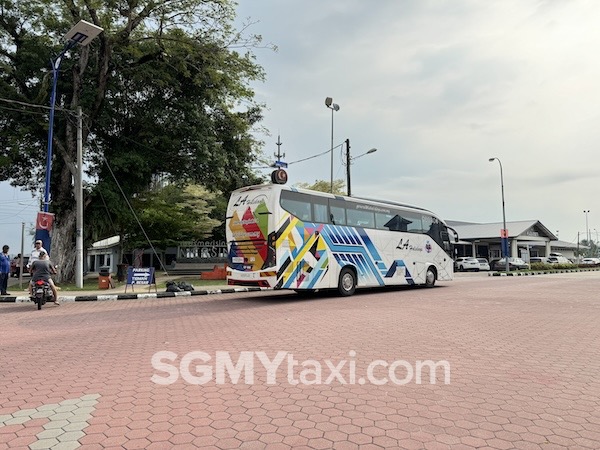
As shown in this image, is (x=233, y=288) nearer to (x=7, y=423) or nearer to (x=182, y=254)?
(x=7, y=423)

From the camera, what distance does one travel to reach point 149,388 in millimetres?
4738

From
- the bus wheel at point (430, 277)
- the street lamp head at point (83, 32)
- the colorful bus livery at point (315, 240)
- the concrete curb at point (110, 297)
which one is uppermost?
the street lamp head at point (83, 32)

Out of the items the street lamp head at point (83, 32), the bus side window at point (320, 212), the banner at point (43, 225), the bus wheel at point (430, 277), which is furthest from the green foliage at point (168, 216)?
the bus wheel at point (430, 277)

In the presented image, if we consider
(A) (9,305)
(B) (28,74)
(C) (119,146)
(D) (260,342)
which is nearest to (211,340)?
(D) (260,342)

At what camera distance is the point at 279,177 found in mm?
13930

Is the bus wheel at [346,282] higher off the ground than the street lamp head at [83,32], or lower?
lower

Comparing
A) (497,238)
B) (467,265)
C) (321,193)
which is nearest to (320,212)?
(321,193)

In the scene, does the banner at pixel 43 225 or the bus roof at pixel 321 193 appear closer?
the bus roof at pixel 321 193

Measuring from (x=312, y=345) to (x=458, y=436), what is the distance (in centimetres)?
348
